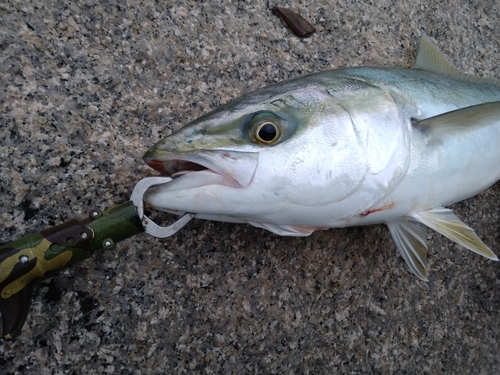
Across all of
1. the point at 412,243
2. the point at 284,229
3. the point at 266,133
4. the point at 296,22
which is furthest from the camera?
the point at 296,22

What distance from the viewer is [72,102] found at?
144 cm

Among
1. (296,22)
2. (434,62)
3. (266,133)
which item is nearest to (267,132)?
(266,133)

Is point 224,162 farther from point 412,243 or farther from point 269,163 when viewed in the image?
point 412,243

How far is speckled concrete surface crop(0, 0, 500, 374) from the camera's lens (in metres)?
1.34

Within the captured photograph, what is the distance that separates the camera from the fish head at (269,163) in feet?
3.74

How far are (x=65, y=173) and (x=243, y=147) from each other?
0.64 meters

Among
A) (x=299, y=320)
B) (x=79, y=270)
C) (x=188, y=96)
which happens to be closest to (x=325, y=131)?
(x=188, y=96)

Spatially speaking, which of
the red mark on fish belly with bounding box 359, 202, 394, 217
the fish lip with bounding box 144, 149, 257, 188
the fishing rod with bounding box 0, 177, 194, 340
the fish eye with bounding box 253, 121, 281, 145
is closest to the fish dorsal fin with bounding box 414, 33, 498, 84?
the red mark on fish belly with bounding box 359, 202, 394, 217

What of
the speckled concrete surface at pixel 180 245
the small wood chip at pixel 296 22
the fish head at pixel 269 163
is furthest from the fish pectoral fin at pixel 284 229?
the small wood chip at pixel 296 22

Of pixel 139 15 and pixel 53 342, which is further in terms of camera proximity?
pixel 139 15

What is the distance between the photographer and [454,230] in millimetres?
1454

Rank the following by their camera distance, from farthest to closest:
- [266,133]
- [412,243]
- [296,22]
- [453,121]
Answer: [296,22]
[412,243]
[453,121]
[266,133]

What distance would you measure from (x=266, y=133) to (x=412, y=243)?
0.81 m

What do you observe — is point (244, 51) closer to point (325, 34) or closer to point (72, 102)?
point (325, 34)
